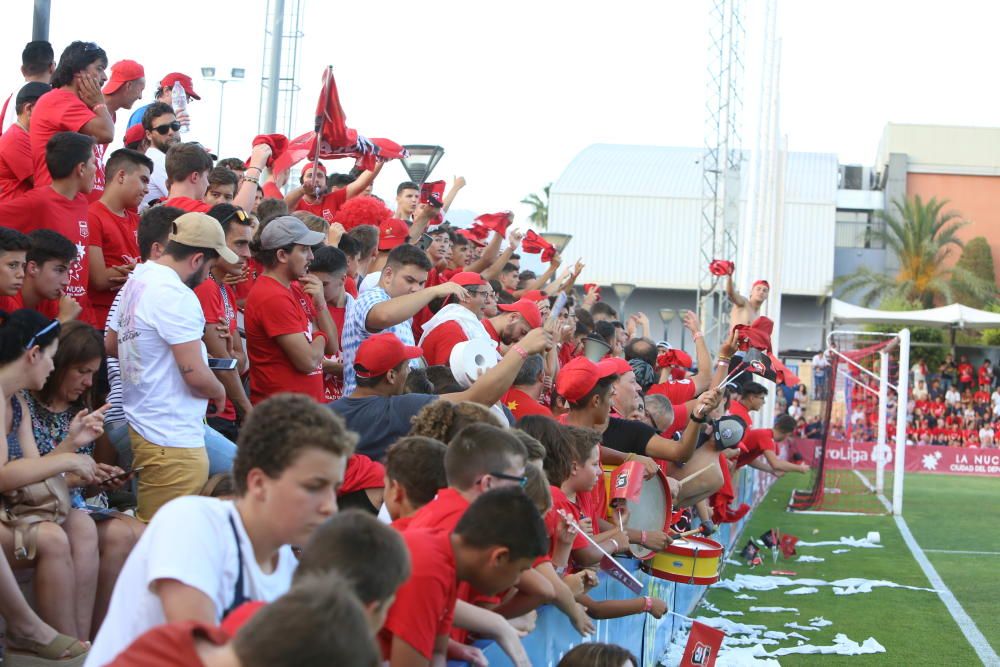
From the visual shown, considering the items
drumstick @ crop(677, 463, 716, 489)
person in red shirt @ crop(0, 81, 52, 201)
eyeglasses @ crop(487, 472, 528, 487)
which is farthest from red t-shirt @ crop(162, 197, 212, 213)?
drumstick @ crop(677, 463, 716, 489)

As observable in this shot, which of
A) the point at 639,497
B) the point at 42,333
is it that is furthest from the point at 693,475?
the point at 42,333

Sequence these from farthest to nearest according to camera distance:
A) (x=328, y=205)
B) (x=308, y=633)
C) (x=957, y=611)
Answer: (x=957, y=611)
(x=328, y=205)
(x=308, y=633)

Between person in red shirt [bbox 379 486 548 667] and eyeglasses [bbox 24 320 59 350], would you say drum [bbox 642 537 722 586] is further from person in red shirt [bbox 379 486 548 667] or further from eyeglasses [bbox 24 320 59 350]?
eyeglasses [bbox 24 320 59 350]

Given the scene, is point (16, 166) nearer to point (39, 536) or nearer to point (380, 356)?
point (380, 356)

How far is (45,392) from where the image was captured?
5008 millimetres

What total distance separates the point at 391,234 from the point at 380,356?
10.6ft

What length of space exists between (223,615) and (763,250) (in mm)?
24860

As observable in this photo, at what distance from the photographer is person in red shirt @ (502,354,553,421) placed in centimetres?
695

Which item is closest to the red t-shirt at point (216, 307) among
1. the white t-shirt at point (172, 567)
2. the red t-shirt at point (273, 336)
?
the red t-shirt at point (273, 336)

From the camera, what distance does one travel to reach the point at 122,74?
7.66m

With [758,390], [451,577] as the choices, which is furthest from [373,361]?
[758,390]

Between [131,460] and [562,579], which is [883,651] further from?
[131,460]

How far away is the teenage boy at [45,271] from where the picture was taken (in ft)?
17.7

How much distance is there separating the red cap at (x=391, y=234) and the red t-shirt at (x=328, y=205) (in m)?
1.16
